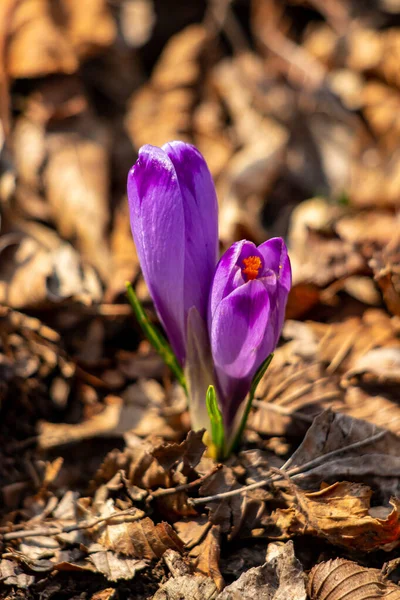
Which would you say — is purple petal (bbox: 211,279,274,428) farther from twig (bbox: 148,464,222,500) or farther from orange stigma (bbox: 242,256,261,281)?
twig (bbox: 148,464,222,500)

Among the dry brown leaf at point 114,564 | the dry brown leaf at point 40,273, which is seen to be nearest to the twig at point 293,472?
the dry brown leaf at point 114,564

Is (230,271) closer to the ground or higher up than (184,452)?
higher up

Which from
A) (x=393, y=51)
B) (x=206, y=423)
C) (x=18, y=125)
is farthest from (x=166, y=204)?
(x=393, y=51)

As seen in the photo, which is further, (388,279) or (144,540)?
(388,279)

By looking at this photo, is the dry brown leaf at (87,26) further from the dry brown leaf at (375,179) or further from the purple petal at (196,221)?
the purple petal at (196,221)

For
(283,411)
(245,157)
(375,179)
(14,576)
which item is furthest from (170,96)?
(14,576)

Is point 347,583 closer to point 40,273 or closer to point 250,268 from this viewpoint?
point 250,268
